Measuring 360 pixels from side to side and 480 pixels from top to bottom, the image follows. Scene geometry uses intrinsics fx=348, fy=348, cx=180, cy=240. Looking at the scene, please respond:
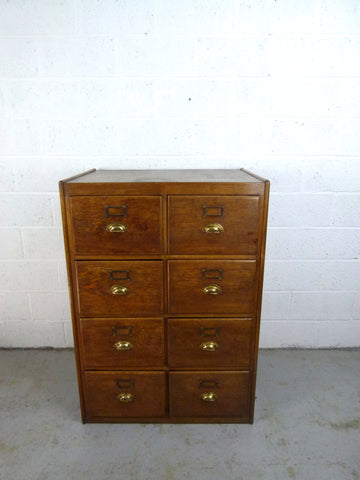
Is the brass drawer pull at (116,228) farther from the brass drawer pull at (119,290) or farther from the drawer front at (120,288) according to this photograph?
the brass drawer pull at (119,290)

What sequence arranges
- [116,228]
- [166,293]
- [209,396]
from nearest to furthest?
[116,228]
[166,293]
[209,396]

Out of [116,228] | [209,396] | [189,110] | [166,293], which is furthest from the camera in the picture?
[189,110]

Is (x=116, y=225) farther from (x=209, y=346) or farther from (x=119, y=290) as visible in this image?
(x=209, y=346)

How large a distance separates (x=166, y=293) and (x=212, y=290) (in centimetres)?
20

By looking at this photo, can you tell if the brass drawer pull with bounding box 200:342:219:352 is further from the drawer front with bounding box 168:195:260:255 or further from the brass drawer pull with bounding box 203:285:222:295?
the drawer front with bounding box 168:195:260:255

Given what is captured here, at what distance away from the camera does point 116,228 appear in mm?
1401

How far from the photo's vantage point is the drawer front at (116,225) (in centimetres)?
139

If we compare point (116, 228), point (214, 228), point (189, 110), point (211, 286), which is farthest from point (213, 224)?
point (189, 110)

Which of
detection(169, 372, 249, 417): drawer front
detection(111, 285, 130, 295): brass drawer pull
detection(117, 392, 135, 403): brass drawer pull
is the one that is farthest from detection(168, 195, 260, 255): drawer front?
detection(117, 392, 135, 403): brass drawer pull

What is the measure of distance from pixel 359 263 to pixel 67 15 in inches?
84.7

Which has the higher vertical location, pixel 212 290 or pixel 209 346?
pixel 212 290

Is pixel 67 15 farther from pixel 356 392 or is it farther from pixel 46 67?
pixel 356 392

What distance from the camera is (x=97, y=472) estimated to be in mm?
1423

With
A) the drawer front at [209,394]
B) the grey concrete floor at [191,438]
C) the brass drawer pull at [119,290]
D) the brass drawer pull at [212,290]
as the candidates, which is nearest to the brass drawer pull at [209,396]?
the drawer front at [209,394]
